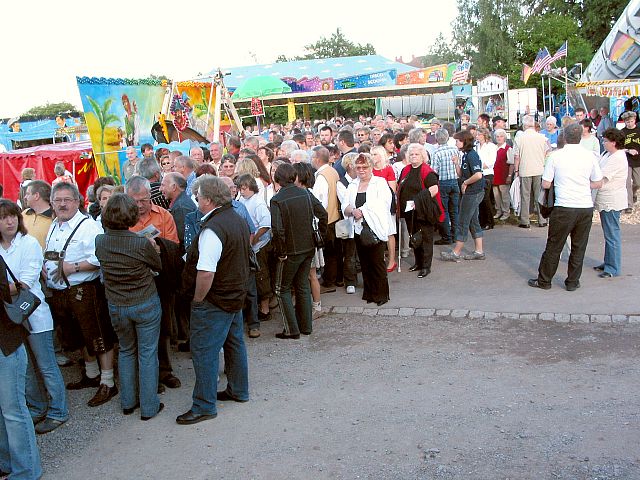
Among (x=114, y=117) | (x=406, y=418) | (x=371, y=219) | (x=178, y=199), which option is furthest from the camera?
(x=114, y=117)

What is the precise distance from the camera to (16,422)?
3781 mm

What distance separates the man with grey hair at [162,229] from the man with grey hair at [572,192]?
168 inches

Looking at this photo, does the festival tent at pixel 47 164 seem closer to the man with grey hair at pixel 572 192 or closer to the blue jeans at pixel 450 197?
the blue jeans at pixel 450 197

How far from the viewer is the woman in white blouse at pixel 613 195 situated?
7094 mm

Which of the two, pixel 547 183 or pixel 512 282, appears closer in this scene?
pixel 547 183

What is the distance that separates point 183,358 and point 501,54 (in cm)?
4441

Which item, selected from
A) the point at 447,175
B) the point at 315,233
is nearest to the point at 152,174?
the point at 315,233

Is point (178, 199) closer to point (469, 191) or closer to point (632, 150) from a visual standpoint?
point (469, 191)

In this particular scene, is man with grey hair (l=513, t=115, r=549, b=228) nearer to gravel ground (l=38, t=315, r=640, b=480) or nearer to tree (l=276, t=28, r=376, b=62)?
gravel ground (l=38, t=315, r=640, b=480)

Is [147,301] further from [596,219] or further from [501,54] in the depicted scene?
[501,54]

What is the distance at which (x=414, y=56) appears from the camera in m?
66.4

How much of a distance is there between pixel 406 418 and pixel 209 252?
1.86 metres

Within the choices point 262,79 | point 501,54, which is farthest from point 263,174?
point 501,54

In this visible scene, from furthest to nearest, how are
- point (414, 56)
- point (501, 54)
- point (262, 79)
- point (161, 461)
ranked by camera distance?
point (414, 56) → point (501, 54) → point (262, 79) → point (161, 461)
